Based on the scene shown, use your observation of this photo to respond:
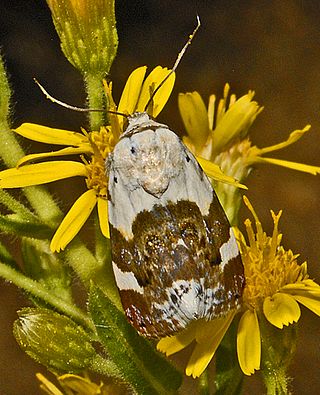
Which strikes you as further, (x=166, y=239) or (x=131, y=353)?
(x=131, y=353)

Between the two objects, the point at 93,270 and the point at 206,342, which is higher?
the point at 93,270

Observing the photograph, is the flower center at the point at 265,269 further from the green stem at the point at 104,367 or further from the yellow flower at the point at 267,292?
the green stem at the point at 104,367

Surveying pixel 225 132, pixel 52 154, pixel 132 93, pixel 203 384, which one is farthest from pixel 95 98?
pixel 203 384

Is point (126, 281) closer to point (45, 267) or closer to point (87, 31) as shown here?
point (45, 267)

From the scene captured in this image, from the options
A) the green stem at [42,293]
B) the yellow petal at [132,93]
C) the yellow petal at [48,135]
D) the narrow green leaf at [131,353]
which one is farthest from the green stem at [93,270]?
the yellow petal at [132,93]

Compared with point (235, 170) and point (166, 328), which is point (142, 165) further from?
point (235, 170)

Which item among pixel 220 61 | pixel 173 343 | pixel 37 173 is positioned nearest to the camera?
pixel 173 343

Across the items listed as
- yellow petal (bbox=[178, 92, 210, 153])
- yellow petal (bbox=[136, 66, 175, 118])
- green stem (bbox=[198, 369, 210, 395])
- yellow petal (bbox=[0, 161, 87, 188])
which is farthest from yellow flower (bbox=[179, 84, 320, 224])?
green stem (bbox=[198, 369, 210, 395])
